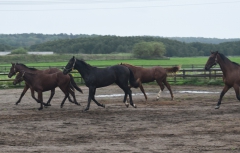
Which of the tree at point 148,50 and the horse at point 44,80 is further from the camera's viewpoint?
the tree at point 148,50

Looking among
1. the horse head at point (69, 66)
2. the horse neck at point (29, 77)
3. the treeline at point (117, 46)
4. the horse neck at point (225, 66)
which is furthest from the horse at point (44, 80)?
the treeline at point (117, 46)

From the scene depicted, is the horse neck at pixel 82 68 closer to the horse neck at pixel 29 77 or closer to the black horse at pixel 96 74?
the black horse at pixel 96 74

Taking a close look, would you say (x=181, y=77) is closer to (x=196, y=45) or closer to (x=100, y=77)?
(x=100, y=77)

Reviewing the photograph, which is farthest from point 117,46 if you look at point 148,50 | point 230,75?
point 230,75

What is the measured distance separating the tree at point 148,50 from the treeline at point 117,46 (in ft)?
42.0

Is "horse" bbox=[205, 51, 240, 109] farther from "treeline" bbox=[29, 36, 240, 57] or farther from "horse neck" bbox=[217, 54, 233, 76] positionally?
"treeline" bbox=[29, 36, 240, 57]

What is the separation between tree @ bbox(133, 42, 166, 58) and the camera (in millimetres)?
87606

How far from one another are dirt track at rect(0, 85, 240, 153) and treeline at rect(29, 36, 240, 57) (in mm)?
81172

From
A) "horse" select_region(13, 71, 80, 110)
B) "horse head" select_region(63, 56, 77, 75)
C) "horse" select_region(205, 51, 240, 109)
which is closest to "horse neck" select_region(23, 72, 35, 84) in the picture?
"horse" select_region(13, 71, 80, 110)

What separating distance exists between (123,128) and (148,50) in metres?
76.3

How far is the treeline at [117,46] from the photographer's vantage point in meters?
101

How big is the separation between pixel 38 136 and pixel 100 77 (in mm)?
5895

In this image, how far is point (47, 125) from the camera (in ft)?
43.8

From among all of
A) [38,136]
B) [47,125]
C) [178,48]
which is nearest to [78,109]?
[47,125]
